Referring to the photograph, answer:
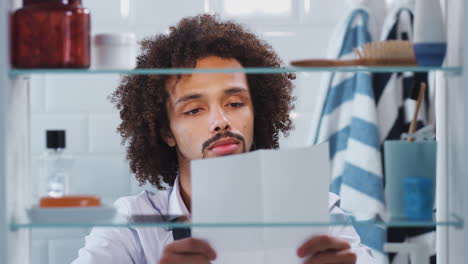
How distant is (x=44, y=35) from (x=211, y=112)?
0.64m

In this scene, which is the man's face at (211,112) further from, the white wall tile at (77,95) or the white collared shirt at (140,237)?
the white wall tile at (77,95)

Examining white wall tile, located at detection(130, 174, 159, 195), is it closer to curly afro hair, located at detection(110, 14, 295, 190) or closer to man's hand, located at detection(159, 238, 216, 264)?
curly afro hair, located at detection(110, 14, 295, 190)

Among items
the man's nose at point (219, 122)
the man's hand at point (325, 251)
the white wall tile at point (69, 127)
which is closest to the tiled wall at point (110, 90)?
the white wall tile at point (69, 127)

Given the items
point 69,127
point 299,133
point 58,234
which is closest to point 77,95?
point 69,127

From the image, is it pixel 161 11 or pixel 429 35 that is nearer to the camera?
pixel 429 35

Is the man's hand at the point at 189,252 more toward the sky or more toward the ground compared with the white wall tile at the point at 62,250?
more toward the sky

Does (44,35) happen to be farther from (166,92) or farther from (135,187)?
(135,187)

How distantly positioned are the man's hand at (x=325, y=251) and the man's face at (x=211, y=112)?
38 cm

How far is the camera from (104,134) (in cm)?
192

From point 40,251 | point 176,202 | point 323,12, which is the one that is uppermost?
point 323,12

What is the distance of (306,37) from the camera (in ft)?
6.34

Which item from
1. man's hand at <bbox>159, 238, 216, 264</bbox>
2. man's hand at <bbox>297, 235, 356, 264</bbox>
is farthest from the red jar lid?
man's hand at <bbox>297, 235, 356, 264</bbox>

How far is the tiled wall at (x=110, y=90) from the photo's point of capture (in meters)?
1.90

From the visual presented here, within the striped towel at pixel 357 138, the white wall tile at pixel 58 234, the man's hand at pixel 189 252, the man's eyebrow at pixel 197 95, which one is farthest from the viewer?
the white wall tile at pixel 58 234
